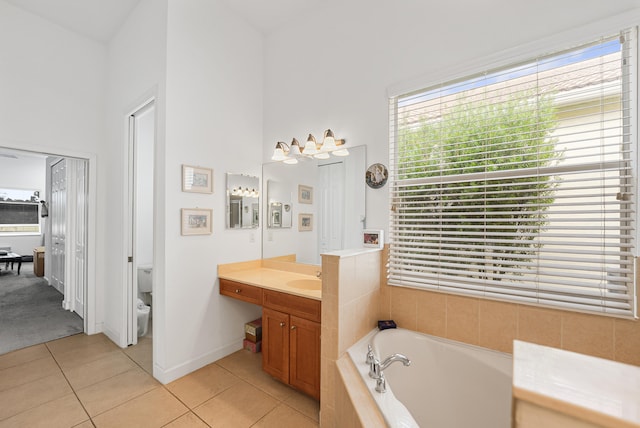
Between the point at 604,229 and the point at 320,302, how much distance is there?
1.66 m

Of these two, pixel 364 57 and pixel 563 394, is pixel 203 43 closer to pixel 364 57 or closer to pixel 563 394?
pixel 364 57

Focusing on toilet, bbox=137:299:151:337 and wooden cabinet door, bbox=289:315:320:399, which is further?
toilet, bbox=137:299:151:337

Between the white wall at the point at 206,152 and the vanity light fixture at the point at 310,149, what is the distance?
40cm

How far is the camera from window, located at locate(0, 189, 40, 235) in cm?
686

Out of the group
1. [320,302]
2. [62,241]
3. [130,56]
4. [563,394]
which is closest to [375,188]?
[320,302]

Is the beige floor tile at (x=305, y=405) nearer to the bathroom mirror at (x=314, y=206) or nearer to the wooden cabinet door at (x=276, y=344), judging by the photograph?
the wooden cabinet door at (x=276, y=344)

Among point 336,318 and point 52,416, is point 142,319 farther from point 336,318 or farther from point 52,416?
point 336,318

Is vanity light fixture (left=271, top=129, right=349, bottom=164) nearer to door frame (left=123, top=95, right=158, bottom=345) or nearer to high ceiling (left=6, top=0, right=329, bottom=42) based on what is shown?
high ceiling (left=6, top=0, right=329, bottom=42)

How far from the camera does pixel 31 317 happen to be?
344cm

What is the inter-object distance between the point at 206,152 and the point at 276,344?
1811 mm

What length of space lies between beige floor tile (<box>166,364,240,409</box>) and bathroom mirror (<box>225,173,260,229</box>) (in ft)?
4.31

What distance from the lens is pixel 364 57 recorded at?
2266mm

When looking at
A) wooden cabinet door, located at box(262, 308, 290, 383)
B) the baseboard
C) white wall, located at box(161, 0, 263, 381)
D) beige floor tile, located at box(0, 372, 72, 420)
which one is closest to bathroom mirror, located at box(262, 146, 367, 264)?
white wall, located at box(161, 0, 263, 381)

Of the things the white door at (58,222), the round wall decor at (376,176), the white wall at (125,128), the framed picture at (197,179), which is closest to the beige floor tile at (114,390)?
the white wall at (125,128)
